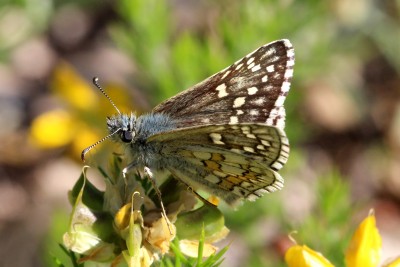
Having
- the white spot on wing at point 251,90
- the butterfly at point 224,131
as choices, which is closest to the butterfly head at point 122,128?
the butterfly at point 224,131

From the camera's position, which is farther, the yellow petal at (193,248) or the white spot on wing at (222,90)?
the white spot on wing at (222,90)

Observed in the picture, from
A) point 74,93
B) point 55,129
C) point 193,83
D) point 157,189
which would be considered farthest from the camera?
point 55,129

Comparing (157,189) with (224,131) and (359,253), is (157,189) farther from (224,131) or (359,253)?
(359,253)

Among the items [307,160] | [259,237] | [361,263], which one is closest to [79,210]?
[361,263]

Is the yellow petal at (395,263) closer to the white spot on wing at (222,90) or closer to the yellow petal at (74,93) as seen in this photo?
the white spot on wing at (222,90)

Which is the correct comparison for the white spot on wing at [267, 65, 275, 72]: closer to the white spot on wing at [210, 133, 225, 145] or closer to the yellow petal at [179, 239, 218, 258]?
the white spot on wing at [210, 133, 225, 145]

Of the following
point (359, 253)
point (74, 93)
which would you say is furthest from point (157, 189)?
point (74, 93)

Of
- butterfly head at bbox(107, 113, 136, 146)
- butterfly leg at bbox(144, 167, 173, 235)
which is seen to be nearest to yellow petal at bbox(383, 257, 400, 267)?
butterfly leg at bbox(144, 167, 173, 235)
